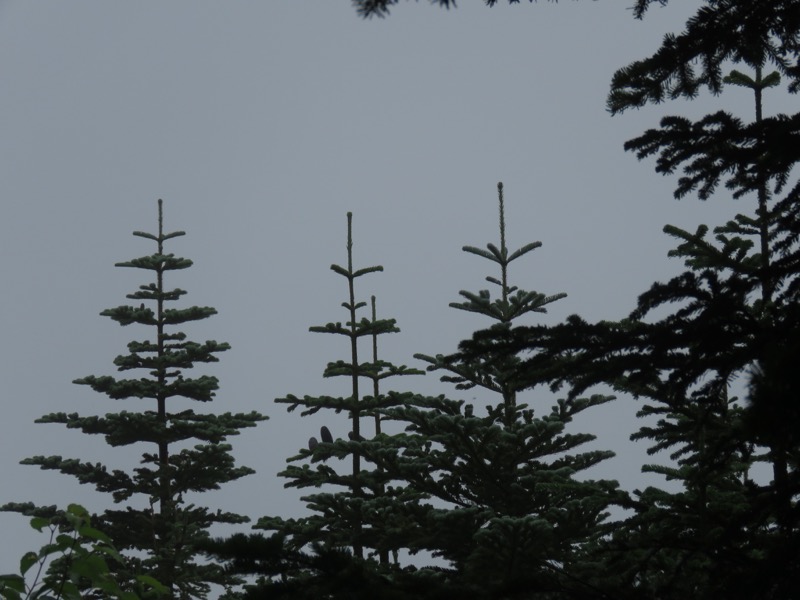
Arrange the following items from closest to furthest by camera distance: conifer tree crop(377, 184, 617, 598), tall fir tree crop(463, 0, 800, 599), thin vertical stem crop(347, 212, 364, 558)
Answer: tall fir tree crop(463, 0, 800, 599) < conifer tree crop(377, 184, 617, 598) < thin vertical stem crop(347, 212, 364, 558)

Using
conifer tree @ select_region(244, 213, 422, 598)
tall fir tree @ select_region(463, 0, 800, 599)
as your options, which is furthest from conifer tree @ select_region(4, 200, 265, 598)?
tall fir tree @ select_region(463, 0, 800, 599)

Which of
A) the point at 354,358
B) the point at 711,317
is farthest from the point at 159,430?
the point at 711,317

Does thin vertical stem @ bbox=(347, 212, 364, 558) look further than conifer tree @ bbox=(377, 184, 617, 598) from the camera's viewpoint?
Yes

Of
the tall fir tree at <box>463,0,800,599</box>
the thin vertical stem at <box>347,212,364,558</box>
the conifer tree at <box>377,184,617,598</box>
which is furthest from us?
the thin vertical stem at <box>347,212,364,558</box>

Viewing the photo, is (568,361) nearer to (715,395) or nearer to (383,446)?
(715,395)

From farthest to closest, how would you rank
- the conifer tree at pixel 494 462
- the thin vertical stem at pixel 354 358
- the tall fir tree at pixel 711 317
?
the thin vertical stem at pixel 354 358, the conifer tree at pixel 494 462, the tall fir tree at pixel 711 317

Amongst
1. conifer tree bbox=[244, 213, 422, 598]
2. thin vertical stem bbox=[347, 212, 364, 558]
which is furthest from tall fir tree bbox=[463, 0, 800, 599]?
thin vertical stem bbox=[347, 212, 364, 558]

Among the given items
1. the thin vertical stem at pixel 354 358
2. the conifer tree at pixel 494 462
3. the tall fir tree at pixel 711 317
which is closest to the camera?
the tall fir tree at pixel 711 317

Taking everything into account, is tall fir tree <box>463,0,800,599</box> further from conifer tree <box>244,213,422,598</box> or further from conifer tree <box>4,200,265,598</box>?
conifer tree <box>4,200,265,598</box>

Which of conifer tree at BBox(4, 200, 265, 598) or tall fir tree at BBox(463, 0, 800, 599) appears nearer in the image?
tall fir tree at BBox(463, 0, 800, 599)

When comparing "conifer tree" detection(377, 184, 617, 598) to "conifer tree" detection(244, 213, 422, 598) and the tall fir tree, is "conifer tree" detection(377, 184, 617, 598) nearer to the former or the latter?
"conifer tree" detection(244, 213, 422, 598)

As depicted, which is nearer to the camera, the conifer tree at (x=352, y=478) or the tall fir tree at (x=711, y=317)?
the tall fir tree at (x=711, y=317)

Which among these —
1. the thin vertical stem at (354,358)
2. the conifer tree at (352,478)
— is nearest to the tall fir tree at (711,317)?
the conifer tree at (352,478)

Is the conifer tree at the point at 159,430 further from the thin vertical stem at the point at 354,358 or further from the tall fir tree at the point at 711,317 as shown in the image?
the tall fir tree at the point at 711,317
